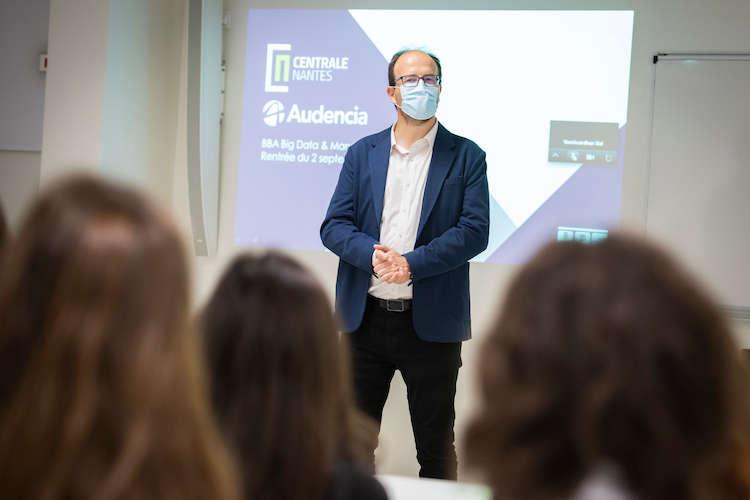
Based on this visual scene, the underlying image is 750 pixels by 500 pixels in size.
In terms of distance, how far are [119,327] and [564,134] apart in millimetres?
3140


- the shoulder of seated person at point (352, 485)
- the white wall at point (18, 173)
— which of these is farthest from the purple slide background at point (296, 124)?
the shoulder of seated person at point (352, 485)

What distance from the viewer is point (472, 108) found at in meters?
3.60

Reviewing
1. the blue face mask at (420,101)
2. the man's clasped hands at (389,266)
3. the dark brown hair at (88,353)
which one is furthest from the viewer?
the blue face mask at (420,101)

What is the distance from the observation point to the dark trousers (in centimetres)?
286

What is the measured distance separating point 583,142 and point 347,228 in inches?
54.3

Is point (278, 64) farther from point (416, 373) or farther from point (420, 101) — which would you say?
point (416, 373)

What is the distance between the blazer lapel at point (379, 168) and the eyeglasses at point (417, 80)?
24 cm

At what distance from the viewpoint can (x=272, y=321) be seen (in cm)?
99

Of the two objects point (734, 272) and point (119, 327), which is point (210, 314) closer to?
point (119, 327)

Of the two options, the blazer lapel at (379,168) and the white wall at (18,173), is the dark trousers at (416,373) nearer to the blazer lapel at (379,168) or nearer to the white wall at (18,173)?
the blazer lapel at (379,168)

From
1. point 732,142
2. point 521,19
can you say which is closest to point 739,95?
point 732,142

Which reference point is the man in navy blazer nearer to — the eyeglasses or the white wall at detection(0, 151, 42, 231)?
the eyeglasses

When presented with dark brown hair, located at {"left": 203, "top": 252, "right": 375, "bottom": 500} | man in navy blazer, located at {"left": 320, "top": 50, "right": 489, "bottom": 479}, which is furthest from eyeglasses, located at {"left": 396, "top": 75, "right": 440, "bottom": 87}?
dark brown hair, located at {"left": 203, "top": 252, "right": 375, "bottom": 500}

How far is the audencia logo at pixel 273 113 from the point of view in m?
3.83
